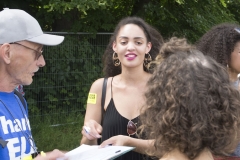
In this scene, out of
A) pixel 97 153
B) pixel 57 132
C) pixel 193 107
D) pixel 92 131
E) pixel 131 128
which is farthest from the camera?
pixel 57 132

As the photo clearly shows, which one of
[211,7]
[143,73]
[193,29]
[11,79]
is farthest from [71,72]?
[11,79]

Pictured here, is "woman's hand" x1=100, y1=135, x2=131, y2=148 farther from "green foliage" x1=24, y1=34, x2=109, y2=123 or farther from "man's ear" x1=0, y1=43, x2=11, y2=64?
"green foliage" x1=24, y1=34, x2=109, y2=123

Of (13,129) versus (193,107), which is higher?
(193,107)

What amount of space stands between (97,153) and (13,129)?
478 millimetres

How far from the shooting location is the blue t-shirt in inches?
87.0

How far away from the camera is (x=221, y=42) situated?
3.32 meters

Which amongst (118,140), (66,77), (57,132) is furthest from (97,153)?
(66,77)

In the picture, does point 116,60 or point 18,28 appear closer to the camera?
point 18,28

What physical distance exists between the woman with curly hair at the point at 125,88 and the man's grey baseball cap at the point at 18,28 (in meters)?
0.72

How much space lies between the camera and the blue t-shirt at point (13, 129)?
2.21 meters

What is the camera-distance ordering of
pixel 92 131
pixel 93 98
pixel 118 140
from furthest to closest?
pixel 93 98, pixel 92 131, pixel 118 140

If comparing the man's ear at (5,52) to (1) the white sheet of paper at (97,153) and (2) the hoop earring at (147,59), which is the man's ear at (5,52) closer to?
(1) the white sheet of paper at (97,153)

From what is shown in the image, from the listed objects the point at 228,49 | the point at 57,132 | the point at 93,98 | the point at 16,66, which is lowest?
the point at 57,132

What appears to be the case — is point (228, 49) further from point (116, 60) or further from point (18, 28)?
point (18, 28)
